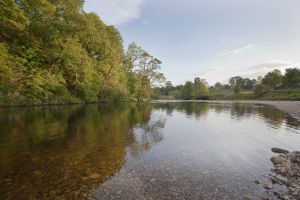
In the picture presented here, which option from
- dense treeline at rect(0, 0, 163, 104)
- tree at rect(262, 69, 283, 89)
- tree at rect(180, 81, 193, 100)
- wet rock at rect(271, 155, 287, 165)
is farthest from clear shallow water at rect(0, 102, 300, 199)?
tree at rect(180, 81, 193, 100)

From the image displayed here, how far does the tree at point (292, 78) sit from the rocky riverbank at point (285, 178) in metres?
104

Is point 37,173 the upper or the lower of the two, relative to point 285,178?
upper

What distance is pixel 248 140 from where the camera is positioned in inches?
537

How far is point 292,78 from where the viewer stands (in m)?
93.0

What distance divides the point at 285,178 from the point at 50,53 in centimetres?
4502

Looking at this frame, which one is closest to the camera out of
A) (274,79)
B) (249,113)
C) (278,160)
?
(278,160)

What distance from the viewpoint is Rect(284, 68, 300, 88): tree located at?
299 ft

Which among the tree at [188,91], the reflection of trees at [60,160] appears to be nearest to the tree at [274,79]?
the tree at [188,91]

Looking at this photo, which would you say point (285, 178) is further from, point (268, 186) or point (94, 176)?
point (94, 176)

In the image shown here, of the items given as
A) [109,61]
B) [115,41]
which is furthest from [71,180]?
[115,41]

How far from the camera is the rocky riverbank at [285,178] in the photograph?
5941 mm

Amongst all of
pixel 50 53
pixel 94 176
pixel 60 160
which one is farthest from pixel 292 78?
pixel 60 160

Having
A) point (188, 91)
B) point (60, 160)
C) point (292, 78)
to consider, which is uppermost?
point (292, 78)

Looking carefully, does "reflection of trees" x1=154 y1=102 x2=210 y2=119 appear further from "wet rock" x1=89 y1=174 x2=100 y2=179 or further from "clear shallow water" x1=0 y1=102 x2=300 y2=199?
"wet rock" x1=89 y1=174 x2=100 y2=179
